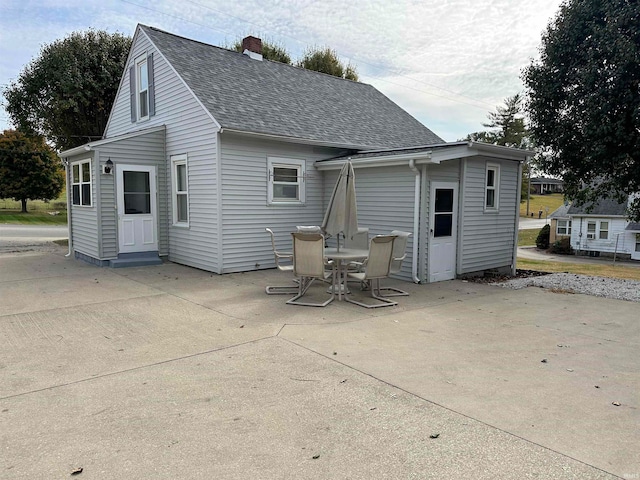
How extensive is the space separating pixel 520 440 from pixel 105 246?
1024 centimetres

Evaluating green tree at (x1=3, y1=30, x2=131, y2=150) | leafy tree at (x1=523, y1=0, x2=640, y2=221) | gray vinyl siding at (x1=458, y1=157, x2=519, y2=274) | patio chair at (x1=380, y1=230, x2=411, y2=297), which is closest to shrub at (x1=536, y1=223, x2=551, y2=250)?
leafy tree at (x1=523, y1=0, x2=640, y2=221)

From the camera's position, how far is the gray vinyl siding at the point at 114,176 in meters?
10.6

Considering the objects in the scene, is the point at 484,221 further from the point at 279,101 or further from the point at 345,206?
the point at 279,101

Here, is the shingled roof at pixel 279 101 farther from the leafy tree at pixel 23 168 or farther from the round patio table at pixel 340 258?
the leafy tree at pixel 23 168

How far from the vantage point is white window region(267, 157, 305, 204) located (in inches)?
418

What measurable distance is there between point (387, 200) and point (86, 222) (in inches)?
310

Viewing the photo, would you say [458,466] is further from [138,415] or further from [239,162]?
[239,162]

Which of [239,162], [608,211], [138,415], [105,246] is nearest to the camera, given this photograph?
[138,415]

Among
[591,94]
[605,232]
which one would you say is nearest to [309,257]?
[591,94]

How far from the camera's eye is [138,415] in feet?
10.9

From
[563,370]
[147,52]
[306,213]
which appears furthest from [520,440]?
[147,52]

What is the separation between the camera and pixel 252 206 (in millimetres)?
10273

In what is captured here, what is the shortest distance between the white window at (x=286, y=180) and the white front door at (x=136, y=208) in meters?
3.21

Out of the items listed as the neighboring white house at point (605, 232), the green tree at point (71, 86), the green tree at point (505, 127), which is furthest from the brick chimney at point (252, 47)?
the green tree at point (505, 127)
